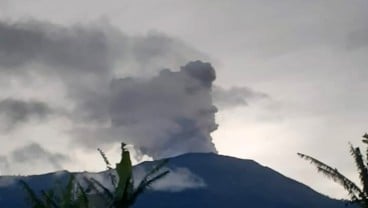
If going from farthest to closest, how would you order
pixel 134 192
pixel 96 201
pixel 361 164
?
pixel 96 201
pixel 361 164
pixel 134 192

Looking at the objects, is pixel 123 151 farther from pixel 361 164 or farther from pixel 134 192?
pixel 361 164

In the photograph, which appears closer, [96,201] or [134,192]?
[134,192]

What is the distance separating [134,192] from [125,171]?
3.26ft

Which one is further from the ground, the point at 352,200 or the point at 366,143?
the point at 366,143

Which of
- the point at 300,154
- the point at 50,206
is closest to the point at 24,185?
the point at 50,206

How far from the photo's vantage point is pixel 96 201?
34594 millimetres

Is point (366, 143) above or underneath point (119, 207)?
above

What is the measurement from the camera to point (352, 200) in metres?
30.5

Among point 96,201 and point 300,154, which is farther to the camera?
point 96,201

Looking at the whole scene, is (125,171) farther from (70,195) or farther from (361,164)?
(361,164)

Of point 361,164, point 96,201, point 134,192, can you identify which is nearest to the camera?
point 134,192

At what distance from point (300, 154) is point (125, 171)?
687 centimetres

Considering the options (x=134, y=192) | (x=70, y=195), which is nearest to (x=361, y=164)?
(x=134, y=192)

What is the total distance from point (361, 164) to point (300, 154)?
2.32 metres
